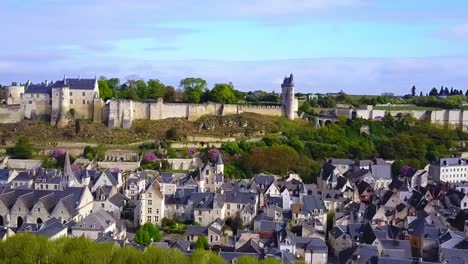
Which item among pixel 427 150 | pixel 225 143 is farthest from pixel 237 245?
pixel 427 150

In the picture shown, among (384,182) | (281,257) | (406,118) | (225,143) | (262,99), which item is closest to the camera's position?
(281,257)

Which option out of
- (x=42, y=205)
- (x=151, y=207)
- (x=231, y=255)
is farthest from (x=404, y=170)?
(x=42, y=205)

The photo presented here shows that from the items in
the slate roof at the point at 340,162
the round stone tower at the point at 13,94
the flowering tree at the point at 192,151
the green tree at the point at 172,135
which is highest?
the round stone tower at the point at 13,94

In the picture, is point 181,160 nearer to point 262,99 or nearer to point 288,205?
point 288,205

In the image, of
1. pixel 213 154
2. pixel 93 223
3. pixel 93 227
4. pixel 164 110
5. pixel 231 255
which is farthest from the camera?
pixel 164 110

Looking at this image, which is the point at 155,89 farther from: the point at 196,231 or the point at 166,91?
the point at 196,231

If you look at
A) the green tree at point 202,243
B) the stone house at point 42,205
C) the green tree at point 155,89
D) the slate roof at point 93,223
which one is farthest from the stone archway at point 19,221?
the green tree at point 155,89

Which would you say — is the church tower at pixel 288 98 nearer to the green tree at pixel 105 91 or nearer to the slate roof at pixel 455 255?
the green tree at pixel 105 91
